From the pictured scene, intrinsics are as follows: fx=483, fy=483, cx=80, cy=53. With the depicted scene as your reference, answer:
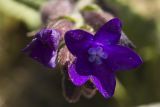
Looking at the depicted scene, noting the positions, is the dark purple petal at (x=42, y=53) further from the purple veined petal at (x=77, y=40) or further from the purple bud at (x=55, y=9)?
the purple bud at (x=55, y=9)

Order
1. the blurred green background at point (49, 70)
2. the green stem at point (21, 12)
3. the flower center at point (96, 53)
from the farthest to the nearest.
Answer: the green stem at point (21, 12), the blurred green background at point (49, 70), the flower center at point (96, 53)

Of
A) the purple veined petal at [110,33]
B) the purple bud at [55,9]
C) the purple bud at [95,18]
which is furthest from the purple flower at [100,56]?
the purple bud at [55,9]

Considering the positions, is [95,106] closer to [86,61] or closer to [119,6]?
[119,6]

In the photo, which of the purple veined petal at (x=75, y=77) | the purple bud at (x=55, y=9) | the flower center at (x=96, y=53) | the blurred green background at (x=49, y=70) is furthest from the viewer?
the blurred green background at (x=49, y=70)

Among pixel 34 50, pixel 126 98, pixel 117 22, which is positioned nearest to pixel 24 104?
pixel 126 98

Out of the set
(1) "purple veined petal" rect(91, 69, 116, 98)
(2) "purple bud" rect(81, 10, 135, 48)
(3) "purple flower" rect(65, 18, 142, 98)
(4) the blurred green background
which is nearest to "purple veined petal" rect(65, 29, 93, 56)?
(3) "purple flower" rect(65, 18, 142, 98)

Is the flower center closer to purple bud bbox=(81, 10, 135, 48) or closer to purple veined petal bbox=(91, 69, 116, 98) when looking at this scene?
purple veined petal bbox=(91, 69, 116, 98)
